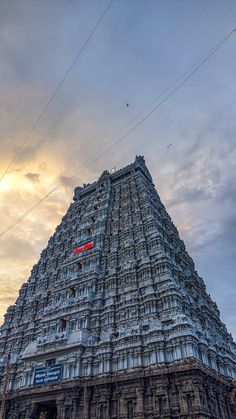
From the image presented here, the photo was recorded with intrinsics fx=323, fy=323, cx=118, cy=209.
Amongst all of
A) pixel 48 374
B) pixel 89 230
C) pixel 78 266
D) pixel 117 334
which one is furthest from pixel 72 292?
pixel 89 230

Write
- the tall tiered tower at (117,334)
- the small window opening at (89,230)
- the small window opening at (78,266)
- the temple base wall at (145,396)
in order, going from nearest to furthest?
the temple base wall at (145,396), the tall tiered tower at (117,334), the small window opening at (78,266), the small window opening at (89,230)

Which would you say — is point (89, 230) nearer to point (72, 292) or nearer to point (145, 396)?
point (72, 292)

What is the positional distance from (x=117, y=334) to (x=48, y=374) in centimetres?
898

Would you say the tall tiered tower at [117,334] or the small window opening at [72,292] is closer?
the tall tiered tower at [117,334]

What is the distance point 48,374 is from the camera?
36438 mm

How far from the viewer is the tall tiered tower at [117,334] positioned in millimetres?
30197

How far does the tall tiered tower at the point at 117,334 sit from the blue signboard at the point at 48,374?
0.12 meters

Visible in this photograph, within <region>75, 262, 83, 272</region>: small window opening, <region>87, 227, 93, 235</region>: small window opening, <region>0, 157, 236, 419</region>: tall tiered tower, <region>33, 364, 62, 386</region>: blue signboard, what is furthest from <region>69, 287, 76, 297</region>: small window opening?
<region>87, 227, 93, 235</region>: small window opening

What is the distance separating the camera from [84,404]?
32062mm

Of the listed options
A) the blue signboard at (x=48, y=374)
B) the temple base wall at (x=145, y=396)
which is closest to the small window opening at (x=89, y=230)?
the blue signboard at (x=48, y=374)

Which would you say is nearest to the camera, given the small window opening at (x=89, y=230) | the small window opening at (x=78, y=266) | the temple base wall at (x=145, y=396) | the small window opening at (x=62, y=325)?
the temple base wall at (x=145, y=396)

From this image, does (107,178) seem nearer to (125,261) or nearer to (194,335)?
(125,261)

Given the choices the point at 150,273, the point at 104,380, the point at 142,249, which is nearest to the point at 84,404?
the point at 104,380

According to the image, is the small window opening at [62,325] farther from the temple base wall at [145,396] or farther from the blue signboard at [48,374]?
the temple base wall at [145,396]
